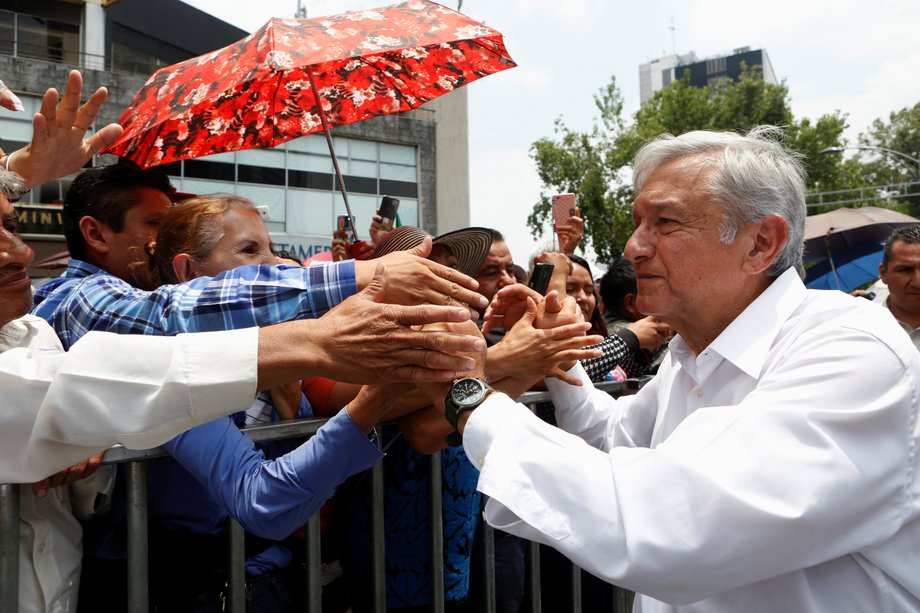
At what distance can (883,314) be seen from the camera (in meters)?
1.70

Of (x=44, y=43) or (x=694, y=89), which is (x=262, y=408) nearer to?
(x=44, y=43)

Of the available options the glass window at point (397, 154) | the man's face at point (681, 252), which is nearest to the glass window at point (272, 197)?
the glass window at point (397, 154)

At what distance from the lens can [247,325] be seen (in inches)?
79.5

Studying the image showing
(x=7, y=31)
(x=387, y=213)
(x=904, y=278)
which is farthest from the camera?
(x=7, y=31)

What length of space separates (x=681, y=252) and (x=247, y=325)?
1.23 metres

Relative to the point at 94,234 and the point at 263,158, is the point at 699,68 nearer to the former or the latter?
the point at 263,158

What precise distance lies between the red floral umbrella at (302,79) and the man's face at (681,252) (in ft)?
5.14

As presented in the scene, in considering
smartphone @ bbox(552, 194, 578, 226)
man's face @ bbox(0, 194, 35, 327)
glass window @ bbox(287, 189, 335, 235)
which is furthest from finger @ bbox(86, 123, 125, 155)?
glass window @ bbox(287, 189, 335, 235)

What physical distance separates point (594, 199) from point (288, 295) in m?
29.0

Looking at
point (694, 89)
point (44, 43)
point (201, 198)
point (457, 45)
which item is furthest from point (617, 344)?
point (694, 89)

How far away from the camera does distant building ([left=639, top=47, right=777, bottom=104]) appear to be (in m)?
105

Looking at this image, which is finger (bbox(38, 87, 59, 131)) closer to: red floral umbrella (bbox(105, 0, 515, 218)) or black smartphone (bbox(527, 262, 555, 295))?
red floral umbrella (bbox(105, 0, 515, 218))

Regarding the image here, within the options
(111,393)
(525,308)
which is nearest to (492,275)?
(525,308)

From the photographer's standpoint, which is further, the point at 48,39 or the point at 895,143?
the point at 895,143
